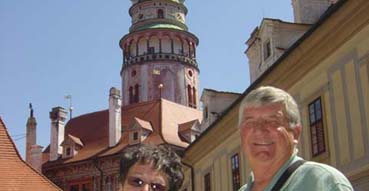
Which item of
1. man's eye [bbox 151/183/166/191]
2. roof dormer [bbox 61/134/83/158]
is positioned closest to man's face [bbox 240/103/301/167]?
man's eye [bbox 151/183/166/191]

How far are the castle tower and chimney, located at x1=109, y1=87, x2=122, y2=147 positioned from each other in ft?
21.8

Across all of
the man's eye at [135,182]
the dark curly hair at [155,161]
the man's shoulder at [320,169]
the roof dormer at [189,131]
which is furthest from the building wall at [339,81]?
the roof dormer at [189,131]

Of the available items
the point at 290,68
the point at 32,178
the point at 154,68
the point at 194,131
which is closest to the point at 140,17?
the point at 154,68

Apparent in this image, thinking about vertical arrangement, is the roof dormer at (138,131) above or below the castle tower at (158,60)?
below

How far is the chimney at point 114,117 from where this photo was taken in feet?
118

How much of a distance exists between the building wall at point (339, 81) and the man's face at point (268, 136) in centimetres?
940

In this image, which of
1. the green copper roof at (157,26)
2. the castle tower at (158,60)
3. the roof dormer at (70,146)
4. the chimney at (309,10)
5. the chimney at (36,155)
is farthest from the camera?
the green copper roof at (157,26)

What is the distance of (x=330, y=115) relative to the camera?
1281 cm

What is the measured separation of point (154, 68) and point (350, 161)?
3260 cm

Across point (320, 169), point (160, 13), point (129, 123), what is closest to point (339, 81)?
point (320, 169)

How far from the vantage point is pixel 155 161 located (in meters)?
2.91

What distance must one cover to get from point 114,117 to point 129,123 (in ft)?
3.78

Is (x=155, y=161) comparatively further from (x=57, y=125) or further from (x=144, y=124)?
(x=57, y=125)

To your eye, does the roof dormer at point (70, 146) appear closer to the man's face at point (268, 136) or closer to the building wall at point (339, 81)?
the building wall at point (339, 81)
